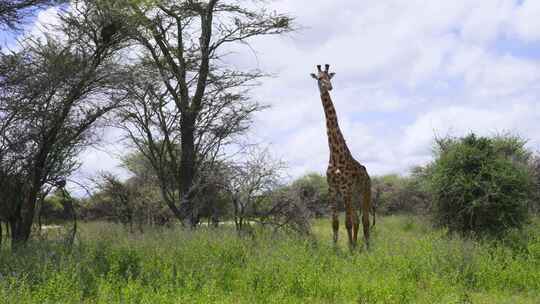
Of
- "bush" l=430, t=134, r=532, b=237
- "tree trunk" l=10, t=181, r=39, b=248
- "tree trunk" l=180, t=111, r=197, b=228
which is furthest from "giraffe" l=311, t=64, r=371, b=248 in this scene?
"tree trunk" l=10, t=181, r=39, b=248

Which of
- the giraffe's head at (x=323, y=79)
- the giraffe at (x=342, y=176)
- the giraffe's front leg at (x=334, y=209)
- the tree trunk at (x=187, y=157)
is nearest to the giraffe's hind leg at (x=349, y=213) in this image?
the giraffe at (x=342, y=176)

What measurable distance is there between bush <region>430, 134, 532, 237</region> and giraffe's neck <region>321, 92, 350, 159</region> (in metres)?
3.85

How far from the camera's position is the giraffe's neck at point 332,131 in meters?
12.7

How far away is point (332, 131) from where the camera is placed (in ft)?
42.5

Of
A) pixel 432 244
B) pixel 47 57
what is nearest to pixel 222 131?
pixel 47 57

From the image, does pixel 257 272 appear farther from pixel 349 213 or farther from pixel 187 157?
pixel 187 157

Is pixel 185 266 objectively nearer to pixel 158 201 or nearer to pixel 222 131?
pixel 222 131

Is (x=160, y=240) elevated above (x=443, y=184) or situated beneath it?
situated beneath

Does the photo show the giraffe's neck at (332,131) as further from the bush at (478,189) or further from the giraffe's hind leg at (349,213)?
the bush at (478,189)

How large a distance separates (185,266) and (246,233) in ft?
15.0

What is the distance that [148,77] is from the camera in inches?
611

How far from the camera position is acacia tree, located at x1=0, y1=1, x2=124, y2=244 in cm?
1154

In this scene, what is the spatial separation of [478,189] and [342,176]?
4.48 m

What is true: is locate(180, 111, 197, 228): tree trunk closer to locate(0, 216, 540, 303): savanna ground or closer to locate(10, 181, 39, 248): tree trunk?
locate(10, 181, 39, 248): tree trunk
